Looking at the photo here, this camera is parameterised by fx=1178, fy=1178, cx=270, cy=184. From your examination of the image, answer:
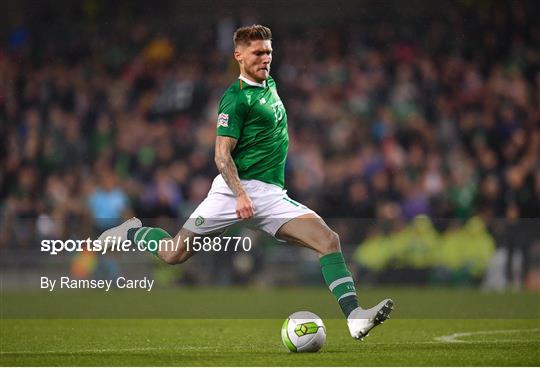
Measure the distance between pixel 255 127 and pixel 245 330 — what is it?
2.52 metres

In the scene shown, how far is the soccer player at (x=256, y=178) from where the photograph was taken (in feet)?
27.7

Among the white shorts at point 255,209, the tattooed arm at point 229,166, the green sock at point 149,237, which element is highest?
the tattooed arm at point 229,166

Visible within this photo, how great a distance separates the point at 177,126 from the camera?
2067 cm

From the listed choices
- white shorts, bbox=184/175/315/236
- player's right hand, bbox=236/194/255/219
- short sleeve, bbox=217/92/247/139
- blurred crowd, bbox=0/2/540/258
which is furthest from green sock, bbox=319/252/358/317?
blurred crowd, bbox=0/2/540/258

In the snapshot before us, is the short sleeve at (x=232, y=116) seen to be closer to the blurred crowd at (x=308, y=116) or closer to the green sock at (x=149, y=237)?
the green sock at (x=149, y=237)

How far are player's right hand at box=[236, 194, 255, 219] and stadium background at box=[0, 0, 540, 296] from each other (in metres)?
6.75

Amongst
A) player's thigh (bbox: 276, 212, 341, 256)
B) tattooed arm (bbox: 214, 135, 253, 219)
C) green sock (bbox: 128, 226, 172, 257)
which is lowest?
green sock (bbox: 128, 226, 172, 257)

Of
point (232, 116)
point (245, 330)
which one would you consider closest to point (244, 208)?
point (232, 116)

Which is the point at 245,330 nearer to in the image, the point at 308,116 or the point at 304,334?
the point at 304,334

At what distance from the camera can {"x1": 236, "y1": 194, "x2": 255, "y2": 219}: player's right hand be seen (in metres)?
8.27

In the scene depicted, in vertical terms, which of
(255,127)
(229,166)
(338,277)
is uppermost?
(255,127)

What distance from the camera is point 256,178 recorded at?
8727 mm

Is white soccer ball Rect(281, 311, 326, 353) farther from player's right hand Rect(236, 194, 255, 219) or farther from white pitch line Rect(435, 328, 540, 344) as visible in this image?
white pitch line Rect(435, 328, 540, 344)

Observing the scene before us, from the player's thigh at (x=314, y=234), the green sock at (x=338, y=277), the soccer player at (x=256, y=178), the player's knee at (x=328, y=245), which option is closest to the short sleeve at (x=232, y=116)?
the soccer player at (x=256, y=178)
